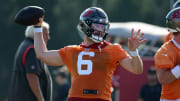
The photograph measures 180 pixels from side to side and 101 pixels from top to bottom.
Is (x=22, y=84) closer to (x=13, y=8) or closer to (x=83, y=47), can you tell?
(x=83, y=47)

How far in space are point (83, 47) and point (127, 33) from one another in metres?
10.6

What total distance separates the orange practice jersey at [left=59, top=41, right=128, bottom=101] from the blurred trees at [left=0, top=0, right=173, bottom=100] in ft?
36.4

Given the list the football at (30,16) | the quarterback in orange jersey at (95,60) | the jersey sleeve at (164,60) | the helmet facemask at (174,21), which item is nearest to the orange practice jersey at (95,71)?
the quarterback in orange jersey at (95,60)

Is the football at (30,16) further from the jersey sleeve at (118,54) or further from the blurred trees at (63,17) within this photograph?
the blurred trees at (63,17)

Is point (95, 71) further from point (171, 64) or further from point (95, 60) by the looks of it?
point (171, 64)

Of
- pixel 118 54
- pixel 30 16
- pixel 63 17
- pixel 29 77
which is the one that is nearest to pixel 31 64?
pixel 29 77

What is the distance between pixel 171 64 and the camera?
4547mm

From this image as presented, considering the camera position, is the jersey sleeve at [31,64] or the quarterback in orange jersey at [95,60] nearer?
the quarterback in orange jersey at [95,60]

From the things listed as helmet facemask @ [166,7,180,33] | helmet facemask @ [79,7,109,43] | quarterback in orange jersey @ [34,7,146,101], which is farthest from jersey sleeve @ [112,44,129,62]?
helmet facemask @ [166,7,180,33]

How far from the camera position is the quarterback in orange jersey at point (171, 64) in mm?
4543

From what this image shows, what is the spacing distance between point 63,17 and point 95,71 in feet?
70.3

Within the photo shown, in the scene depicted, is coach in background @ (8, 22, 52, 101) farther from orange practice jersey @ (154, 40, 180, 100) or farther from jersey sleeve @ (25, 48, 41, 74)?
orange practice jersey @ (154, 40, 180, 100)

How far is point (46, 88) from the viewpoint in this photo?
5.95 m

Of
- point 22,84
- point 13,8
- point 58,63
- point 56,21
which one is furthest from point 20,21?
point 56,21
